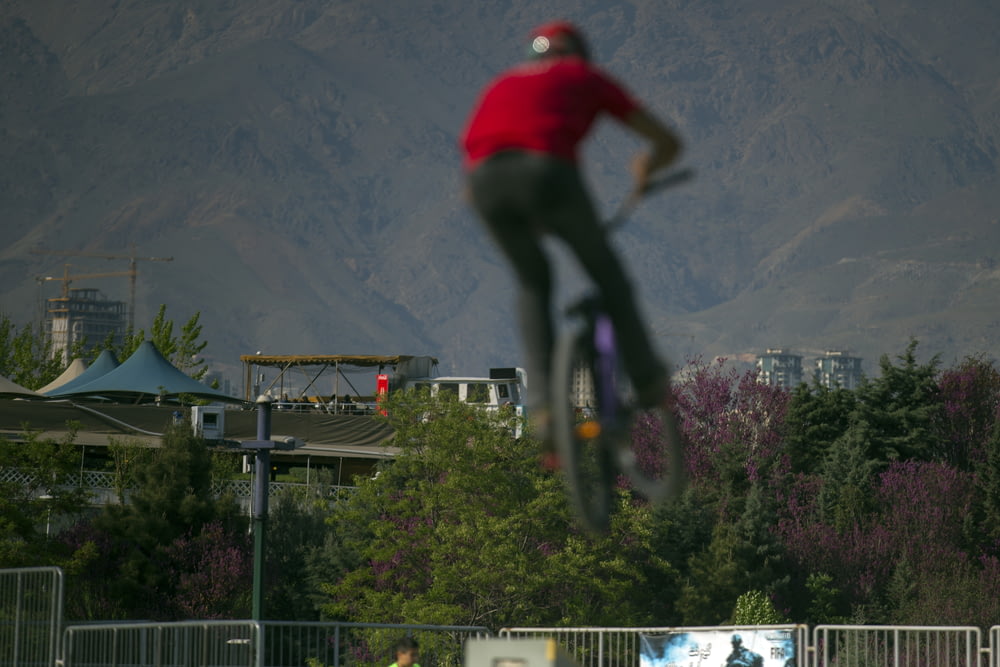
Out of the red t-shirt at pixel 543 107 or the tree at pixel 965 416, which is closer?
the red t-shirt at pixel 543 107

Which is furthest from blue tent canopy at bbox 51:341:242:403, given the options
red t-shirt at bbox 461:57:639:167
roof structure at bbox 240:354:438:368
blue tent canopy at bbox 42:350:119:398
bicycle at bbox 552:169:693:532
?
red t-shirt at bbox 461:57:639:167

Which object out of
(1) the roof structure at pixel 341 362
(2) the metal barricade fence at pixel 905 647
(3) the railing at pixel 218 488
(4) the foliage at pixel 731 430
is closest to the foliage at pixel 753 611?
(2) the metal barricade fence at pixel 905 647

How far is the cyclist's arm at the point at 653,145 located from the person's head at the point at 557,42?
51 cm

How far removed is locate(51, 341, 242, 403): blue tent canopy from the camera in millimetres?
61978

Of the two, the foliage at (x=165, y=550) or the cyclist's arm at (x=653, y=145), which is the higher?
the cyclist's arm at (x=653, y=145)

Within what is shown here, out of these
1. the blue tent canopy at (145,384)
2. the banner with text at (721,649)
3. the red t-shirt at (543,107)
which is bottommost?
the banner with text at (721,649)

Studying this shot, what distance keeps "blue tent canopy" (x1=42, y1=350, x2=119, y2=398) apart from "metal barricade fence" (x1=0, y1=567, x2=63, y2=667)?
44.5 metres

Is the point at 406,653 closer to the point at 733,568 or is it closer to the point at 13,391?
the point at 733,568

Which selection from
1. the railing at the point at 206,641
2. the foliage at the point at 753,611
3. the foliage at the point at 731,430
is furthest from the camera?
the foliage at the point at 731,430

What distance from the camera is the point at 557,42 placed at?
29.1 feet

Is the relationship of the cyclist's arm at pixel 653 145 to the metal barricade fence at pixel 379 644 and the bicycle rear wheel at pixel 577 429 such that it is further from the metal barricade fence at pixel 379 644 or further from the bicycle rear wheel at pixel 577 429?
the metal barricade fence at pixel 379 644

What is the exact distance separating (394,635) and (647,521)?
1448cm

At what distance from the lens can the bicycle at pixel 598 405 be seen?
9188mm

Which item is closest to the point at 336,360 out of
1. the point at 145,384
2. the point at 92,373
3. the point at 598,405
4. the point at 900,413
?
the point at 92,373
